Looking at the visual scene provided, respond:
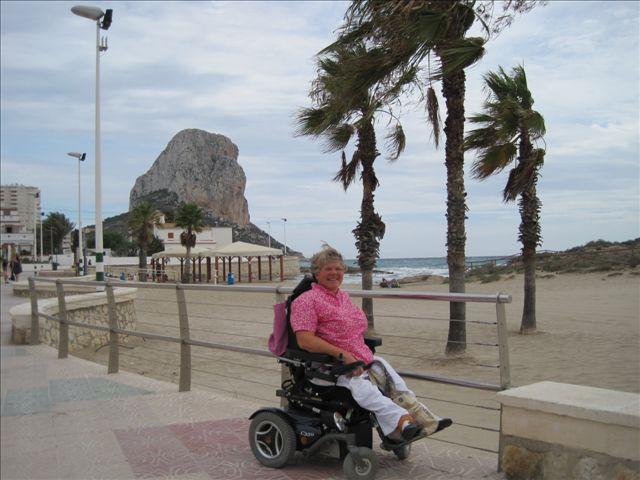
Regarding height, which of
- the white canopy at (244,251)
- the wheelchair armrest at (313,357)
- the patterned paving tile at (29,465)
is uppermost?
the white canopy at (244,251)

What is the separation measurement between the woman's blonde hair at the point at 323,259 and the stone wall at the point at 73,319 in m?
6.80

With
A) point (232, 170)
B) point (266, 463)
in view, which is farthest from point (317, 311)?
point (232, 170)

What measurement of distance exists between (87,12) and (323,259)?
699 inches

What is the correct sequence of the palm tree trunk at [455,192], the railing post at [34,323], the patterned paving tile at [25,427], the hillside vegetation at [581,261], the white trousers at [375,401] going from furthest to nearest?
1. the hillside vegetation at [581,261]
2. the palm tree trunk at [455,192]
3. the railing post at [34,323]
4. the patterned paving tile at [25,427]
5. the white trousers at [375,401]

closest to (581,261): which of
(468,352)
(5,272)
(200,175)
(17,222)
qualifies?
(468,352)

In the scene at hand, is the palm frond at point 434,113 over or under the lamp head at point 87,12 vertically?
under

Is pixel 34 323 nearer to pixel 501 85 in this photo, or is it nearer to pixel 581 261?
pixel 501 85

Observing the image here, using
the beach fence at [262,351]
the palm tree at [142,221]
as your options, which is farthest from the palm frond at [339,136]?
the palm tree at [142,221]

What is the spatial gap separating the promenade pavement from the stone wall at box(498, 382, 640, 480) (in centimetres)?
28

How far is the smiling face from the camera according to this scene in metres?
3.82

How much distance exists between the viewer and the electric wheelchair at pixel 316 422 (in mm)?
3527

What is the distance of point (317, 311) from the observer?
373 centimetres

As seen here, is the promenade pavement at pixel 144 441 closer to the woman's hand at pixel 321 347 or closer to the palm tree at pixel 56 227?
the woman's hand at pixel 321 347

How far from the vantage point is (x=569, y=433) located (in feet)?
10.3
